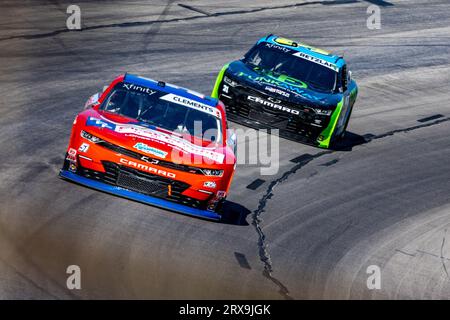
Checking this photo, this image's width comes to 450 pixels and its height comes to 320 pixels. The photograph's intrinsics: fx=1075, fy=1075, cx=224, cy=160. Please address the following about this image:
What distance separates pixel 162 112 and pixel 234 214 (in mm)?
1602

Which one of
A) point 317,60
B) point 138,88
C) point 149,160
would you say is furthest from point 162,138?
point 317,60

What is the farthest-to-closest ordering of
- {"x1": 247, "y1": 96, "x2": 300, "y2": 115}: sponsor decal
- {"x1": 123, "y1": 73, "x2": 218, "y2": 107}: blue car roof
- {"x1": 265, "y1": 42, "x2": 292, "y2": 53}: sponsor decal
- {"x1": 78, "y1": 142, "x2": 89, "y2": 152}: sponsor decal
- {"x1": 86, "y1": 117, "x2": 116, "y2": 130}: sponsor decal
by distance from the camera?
{"x1": 265, "y1": 42, "x2": 292, "y2": 53}: sponsor decal → {"x1": 247, "y1": 96, "x2": 300, "y2": 115}: sponsor decal → {"x1": 123, "y1": 73, "x2": 218, "y2": 107}: blue car roof → {"x1": 86, "y1": 117, "x2": 116, "y2": 130}: sponsor decal → {"x1": 78, "y1": 142, "x2": 89, "y2": 152}: sponsor decal

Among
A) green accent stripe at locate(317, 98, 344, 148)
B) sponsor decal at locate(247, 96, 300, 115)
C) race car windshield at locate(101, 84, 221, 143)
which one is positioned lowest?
green accent stripe at locate(317, 98, 344, 148)

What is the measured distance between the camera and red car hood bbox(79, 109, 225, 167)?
12.7 metres

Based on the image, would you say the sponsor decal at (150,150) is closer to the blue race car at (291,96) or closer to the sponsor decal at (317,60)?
the blue race car at (291,96)

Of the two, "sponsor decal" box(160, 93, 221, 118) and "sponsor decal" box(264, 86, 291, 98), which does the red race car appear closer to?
A: "sponsor decal" box(160, 93, 221, 118)

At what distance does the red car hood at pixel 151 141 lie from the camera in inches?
501

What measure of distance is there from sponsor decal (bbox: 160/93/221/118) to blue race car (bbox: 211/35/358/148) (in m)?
3.71

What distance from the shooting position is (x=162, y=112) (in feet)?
45.2

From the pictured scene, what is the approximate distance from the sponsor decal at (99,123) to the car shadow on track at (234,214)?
5.82 ft

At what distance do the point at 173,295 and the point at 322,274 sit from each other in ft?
7.23

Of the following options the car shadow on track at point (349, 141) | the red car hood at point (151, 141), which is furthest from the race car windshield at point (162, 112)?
the car shadow on track at point (349, 141)

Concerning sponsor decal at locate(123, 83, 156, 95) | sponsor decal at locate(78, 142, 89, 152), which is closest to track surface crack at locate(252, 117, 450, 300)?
sponsor decal at locate(123, 83, 156, 95)
